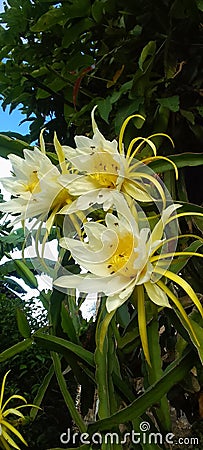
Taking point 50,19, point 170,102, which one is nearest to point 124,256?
point 170,102

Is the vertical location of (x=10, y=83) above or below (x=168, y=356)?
above

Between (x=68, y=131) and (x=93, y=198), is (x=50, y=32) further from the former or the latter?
(x=93, y=198)

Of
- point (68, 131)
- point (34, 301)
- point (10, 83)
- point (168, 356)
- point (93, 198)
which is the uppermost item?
point (10, 83)

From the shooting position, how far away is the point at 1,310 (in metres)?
1.46

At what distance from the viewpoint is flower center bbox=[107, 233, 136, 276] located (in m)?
0.38

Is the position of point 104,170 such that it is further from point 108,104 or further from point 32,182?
point 108,104

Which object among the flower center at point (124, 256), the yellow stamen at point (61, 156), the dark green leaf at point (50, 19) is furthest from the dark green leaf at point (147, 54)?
the flower center at point (124, 256)

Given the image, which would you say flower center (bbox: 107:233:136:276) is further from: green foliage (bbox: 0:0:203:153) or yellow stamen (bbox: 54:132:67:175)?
green foliage (bbox: 0:0:203:153)

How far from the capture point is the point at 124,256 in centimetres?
40

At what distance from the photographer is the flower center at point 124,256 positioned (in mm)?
382

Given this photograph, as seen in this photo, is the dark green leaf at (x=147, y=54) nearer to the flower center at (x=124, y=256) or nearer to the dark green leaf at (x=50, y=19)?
the dark green leaf at (x=50, y=19)

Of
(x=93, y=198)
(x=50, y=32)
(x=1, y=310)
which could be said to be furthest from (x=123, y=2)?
(x=1, y=310)

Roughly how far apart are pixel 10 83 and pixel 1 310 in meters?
0.70

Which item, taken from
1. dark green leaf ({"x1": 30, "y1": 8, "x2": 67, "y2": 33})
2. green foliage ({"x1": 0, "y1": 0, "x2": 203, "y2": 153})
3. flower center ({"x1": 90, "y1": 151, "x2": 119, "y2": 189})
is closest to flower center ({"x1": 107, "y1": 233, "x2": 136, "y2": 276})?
flower center ({"x1": 90, "y1": 151, "x2": 119, "y2": 189})
